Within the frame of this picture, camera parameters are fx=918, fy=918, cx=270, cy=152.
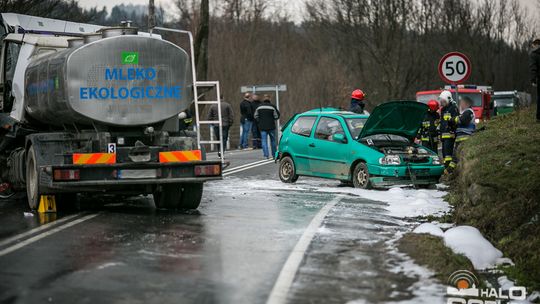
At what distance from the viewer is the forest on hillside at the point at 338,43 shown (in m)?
51.7

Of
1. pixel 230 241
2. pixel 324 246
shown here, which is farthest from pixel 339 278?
pixel 230 241

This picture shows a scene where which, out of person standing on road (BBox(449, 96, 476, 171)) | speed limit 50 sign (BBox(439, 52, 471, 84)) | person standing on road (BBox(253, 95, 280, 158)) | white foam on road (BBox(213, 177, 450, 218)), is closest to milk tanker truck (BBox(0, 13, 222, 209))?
white foam on road (BBox(213, 177, 450, 218))

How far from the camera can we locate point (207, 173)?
13023 millimetres

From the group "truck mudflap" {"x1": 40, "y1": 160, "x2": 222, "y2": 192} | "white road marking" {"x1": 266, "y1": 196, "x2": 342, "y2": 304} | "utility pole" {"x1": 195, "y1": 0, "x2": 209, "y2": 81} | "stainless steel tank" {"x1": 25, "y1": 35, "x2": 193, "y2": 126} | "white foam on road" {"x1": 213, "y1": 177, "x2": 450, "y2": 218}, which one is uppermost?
"utility pole" {"x1": 195, "y1": 0, "x2": 209, "y2": 81}

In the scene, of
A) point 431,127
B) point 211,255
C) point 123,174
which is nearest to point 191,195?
point 123,174

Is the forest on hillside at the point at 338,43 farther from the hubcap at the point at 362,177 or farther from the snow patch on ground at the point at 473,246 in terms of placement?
the snow patch on ground at the point at 473,246

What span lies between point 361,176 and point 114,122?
5609 mm

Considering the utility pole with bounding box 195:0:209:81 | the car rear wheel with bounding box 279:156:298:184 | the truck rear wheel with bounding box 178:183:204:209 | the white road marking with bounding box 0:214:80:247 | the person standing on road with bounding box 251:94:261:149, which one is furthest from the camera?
the utility pole with bounding box 195:0:209:81

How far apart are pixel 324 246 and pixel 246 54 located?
1648 inches

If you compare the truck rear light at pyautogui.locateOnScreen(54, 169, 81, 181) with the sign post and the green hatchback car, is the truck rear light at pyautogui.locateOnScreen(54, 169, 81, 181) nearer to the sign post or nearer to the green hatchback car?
the green hatchback car

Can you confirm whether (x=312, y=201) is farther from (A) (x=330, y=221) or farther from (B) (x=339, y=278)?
(B) (x=339, y=278)

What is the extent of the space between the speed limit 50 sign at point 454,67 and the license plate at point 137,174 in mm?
9525

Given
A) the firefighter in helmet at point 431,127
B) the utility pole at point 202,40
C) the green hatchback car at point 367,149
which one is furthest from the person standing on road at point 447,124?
the utility pole at point 202,40

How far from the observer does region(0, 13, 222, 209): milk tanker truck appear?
12523 millimetres
